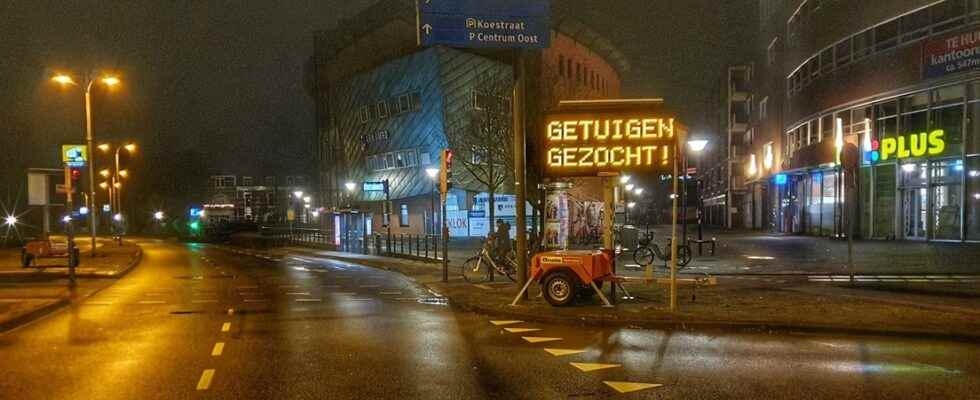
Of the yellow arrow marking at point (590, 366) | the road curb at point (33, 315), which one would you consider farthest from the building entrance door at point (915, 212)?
the road curb at point (33, 315)

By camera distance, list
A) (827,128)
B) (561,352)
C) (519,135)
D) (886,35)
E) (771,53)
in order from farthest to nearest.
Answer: (771,53) < (827,128) < (886,35) < (519,135) < (561,352)

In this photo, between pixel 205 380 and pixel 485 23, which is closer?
pixel 205 380

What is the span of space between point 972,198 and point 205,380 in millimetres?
31157

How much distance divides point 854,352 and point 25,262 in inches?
1026

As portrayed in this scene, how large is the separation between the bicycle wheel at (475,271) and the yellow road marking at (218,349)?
9217 millimetres

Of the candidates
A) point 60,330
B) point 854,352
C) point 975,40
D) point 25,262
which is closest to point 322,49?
point 25,262

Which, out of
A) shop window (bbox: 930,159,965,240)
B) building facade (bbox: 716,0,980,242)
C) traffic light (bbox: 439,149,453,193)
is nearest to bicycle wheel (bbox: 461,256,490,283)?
traffic light (bbox: 439,149,453,193)

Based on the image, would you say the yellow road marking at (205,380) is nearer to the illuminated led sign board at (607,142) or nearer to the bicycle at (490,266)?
the illuminated led sign board at (607,142)

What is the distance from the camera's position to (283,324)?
37.7 ft

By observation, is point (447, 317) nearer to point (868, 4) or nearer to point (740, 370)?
point (740, 370)

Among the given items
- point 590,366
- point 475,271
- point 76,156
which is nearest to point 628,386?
point 590,366

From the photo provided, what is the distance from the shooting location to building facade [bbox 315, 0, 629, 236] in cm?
4875

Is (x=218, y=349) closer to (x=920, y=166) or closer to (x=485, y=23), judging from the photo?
(x=485, y=23)

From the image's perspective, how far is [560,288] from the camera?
1258 centimetres
